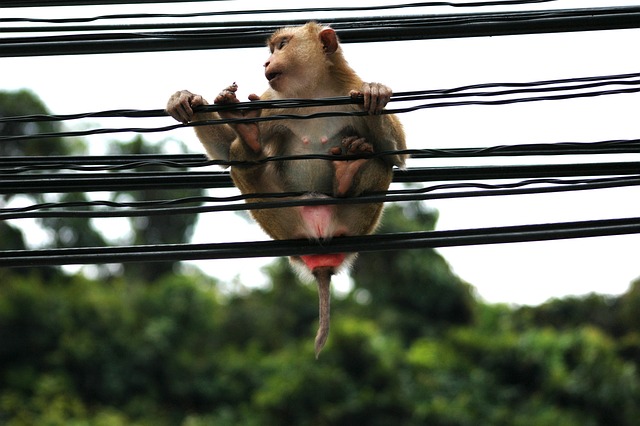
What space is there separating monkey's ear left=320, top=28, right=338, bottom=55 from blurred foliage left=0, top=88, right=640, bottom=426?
12.3 m

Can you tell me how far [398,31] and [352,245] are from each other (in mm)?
955

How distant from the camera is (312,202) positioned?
3.72 m

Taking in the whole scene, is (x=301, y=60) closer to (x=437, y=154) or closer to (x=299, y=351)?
(x=437, y=154)

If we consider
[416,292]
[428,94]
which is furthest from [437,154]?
[416,292]

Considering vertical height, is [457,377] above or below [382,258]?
below

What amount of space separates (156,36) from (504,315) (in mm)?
22570

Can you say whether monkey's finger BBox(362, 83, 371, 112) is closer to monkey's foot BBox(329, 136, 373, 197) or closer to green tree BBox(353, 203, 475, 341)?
monkey's foot BBox(329, 136, 373, 197)

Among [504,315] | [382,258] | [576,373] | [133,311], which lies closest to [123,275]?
[133,311]

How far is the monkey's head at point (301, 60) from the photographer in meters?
5.11

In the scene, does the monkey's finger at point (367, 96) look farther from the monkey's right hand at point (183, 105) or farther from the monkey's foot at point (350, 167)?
the monkey's right hand at point (183, 105)

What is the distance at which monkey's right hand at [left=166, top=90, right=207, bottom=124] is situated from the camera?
4211mm

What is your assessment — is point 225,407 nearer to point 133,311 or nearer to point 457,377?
point 133,311

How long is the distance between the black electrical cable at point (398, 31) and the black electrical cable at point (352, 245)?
2.85ft

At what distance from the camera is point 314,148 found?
5117 millimetres
